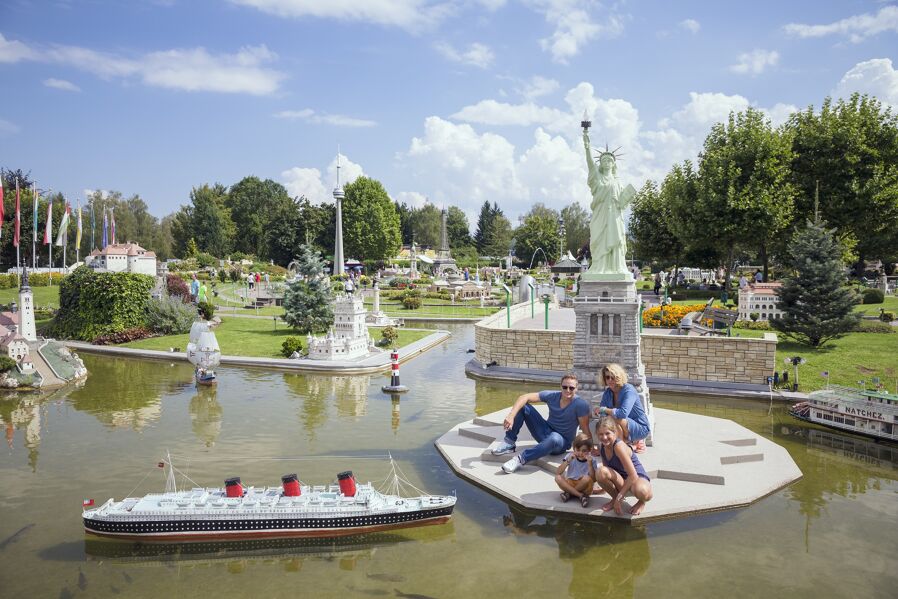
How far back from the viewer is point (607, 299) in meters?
14.8

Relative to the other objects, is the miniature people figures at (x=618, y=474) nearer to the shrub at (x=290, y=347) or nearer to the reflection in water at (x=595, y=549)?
the reflection in water at (x=595, y=549)

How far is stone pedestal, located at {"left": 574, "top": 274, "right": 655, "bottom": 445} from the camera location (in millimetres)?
14648

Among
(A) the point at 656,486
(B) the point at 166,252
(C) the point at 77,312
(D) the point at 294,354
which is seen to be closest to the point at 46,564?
(A) the point at 656,486

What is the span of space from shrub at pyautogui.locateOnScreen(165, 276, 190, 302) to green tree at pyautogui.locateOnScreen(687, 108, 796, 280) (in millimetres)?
32670

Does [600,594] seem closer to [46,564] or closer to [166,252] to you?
[46,564]

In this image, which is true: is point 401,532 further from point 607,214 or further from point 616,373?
point 607,214

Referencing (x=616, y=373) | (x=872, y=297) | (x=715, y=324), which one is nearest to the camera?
(x=616, y=373)

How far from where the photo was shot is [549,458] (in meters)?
13.6

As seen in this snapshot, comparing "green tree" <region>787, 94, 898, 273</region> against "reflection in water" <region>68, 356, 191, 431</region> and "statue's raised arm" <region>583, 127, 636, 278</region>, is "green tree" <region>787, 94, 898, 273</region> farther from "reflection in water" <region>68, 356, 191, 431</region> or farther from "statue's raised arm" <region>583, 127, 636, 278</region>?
A: "reflection in water" <region>68, 356, 191, 431</region>

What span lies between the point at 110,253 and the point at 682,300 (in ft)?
126

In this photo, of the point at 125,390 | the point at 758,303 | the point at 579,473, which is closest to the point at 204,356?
the point at 125,390

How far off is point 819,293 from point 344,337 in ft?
64.8

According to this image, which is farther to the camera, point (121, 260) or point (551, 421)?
point (121, 260)

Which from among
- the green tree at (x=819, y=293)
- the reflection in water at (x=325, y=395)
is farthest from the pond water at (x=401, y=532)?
the green tree at (x=819, y=293)
